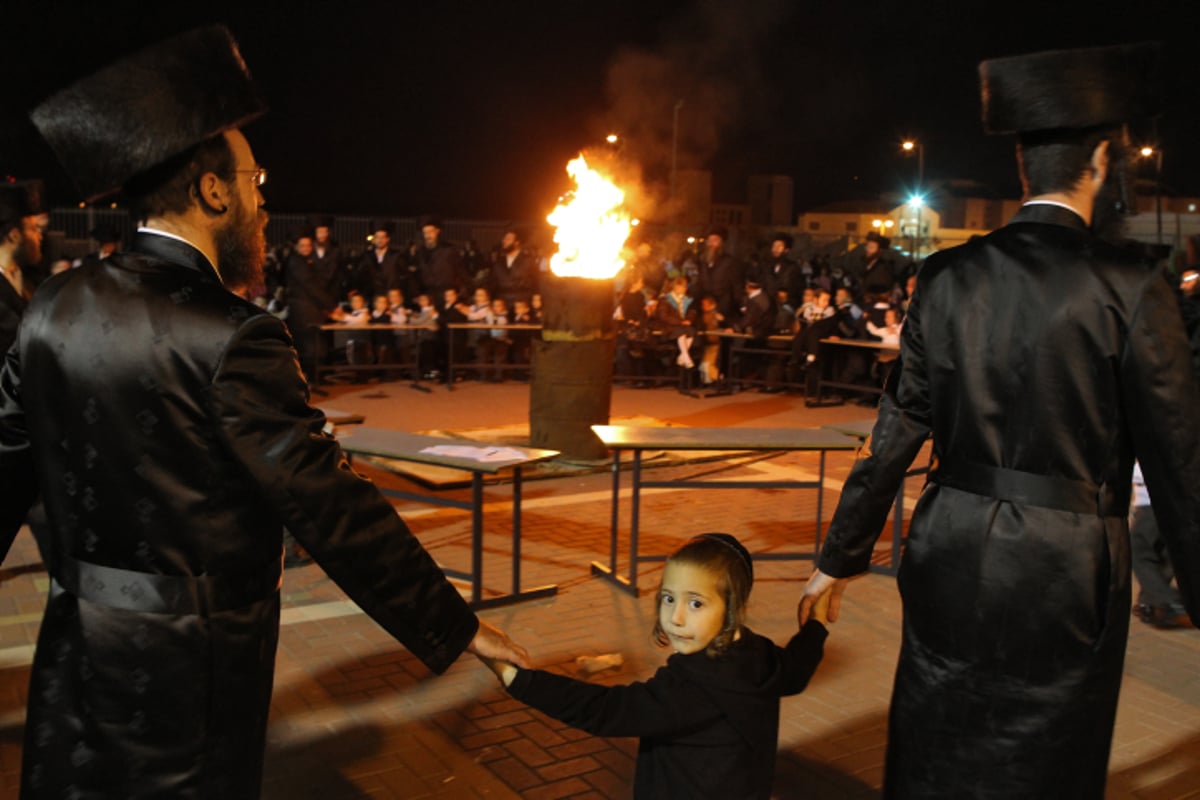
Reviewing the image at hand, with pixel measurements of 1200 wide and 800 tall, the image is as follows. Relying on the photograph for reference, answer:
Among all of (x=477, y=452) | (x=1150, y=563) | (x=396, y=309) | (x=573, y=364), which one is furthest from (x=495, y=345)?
(x=1150, y=563)

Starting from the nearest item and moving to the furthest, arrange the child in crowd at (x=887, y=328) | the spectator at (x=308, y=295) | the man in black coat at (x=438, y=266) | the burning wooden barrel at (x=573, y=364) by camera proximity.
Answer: the burning wooden barrel at (x=573, y=364) < the child in crowd at (x=887, y=328) < the spectator at (x=308, y=295) < the man in black coat at (x=438, y=266)

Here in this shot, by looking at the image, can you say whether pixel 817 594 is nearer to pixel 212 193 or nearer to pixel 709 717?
pixel 709 717

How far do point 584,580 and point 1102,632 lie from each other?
4.09 m

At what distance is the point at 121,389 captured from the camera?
2119mm

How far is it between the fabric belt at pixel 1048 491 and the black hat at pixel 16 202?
563 centimetres

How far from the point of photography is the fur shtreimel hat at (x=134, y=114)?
2.16 m

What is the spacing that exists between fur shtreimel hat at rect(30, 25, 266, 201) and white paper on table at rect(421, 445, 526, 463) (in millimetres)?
3586

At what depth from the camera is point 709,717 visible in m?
2.65

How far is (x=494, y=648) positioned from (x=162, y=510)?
2.50 feet

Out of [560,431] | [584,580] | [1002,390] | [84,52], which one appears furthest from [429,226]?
[1002,390]

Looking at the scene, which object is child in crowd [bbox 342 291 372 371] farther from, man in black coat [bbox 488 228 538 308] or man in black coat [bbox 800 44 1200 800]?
man in black coat [bbox 800 44 1200 800]

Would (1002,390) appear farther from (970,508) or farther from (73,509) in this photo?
(73,509)

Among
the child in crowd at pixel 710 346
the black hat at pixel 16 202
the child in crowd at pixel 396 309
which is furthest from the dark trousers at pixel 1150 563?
the child in crowd at pixel 396 309

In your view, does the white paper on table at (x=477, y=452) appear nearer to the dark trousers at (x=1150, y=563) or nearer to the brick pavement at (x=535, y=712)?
the brick pavement at (x=535, y=712)
